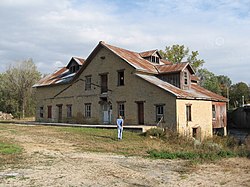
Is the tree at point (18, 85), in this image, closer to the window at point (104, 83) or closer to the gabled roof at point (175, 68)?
the window at point (104, 83)

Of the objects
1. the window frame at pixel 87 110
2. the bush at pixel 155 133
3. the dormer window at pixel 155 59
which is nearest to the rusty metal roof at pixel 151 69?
the dormer window at pixel 155 59

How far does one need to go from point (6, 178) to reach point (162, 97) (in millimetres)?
18095

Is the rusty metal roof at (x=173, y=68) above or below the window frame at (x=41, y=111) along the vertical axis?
above

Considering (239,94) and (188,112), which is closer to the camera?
(188,112)

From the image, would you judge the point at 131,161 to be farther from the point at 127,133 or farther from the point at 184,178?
the point at 127,133

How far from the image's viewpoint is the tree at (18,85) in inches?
2077

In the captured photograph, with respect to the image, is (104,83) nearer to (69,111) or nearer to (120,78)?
(120,78)

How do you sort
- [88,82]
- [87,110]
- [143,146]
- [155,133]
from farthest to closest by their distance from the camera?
[88,82], [87,110], [155,133], [143,146]

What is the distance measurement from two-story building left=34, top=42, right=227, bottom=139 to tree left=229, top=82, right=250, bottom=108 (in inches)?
1636

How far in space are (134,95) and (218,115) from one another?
9.93 metres

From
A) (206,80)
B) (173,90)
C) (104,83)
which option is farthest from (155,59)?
(206,80)

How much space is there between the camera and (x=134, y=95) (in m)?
28.2

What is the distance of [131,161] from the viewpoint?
12.7m

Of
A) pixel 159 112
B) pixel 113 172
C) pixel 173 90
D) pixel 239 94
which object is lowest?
pixel 113 172
